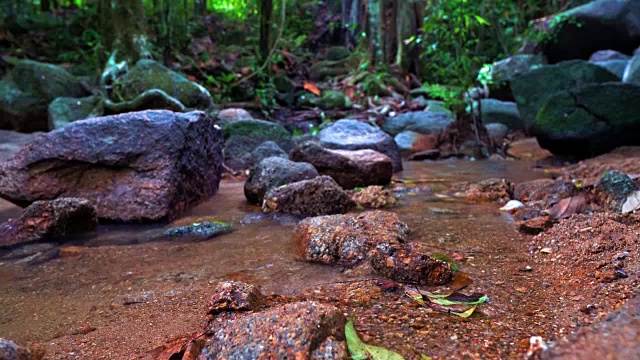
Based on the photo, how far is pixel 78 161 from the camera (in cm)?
328

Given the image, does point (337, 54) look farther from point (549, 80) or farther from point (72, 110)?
point (72, 110)

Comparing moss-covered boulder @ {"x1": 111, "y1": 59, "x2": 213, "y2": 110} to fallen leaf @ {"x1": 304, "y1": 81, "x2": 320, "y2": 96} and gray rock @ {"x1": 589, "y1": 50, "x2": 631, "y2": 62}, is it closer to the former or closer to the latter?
fallen leaf @ {"x1": 304, "y1": 81, "x2": 320, "y2": 96}

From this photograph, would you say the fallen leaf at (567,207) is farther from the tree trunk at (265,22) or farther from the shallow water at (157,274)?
the tree trunk at (265,22)

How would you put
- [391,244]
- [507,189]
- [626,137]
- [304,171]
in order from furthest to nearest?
[626,137] < [304,171] < [507,189] < [391,244]

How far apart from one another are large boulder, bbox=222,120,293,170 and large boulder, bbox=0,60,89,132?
3.90 meters

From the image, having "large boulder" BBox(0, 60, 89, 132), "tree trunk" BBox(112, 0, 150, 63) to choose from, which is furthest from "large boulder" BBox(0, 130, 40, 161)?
"tree trunk" BBox(112, 0, 150, 63)

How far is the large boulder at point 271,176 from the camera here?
374 centimetres

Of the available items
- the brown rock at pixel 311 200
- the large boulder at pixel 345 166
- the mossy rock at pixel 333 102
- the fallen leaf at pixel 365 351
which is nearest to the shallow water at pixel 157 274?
the brown rock at pixel 311 200

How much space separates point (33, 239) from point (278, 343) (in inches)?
87.9

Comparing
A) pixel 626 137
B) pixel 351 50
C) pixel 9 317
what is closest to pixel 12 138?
pixel 9 317

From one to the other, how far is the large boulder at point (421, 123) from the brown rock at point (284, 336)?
301 inches

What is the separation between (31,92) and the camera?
861cm

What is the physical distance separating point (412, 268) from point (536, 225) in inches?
42.2

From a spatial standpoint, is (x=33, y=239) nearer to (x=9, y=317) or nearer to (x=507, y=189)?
(x=9, y=317)
